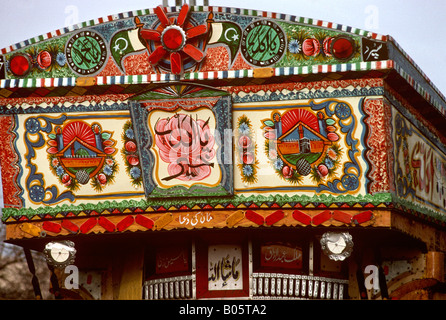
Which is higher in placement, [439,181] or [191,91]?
[191,91]

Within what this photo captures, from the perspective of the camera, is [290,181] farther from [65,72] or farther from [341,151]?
[65,72]

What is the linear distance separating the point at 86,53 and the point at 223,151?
3.32 m

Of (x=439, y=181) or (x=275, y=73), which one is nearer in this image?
(x=275, y=73)

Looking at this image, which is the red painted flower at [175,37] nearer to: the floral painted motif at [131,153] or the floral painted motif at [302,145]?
the floral painted motif at [131,153]

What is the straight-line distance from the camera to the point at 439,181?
22328 mm

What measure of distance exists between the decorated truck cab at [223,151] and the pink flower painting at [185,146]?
27 mm

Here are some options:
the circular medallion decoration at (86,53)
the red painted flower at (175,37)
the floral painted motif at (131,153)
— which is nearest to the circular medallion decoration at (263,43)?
the red painted flower at (175,37)

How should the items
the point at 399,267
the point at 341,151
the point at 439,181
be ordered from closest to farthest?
the point at 341,151 → the point at 399,267 → the point at 439,181

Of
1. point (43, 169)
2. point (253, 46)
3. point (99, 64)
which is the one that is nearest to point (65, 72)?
point (99, 64)

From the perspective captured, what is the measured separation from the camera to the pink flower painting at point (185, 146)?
1891 cm

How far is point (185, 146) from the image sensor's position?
62.3 feet

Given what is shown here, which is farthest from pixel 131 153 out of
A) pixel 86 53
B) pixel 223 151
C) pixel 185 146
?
pixel 86 53

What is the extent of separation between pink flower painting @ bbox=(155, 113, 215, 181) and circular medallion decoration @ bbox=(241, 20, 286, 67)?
1517 millimetres

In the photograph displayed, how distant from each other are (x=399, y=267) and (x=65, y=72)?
7.93m
